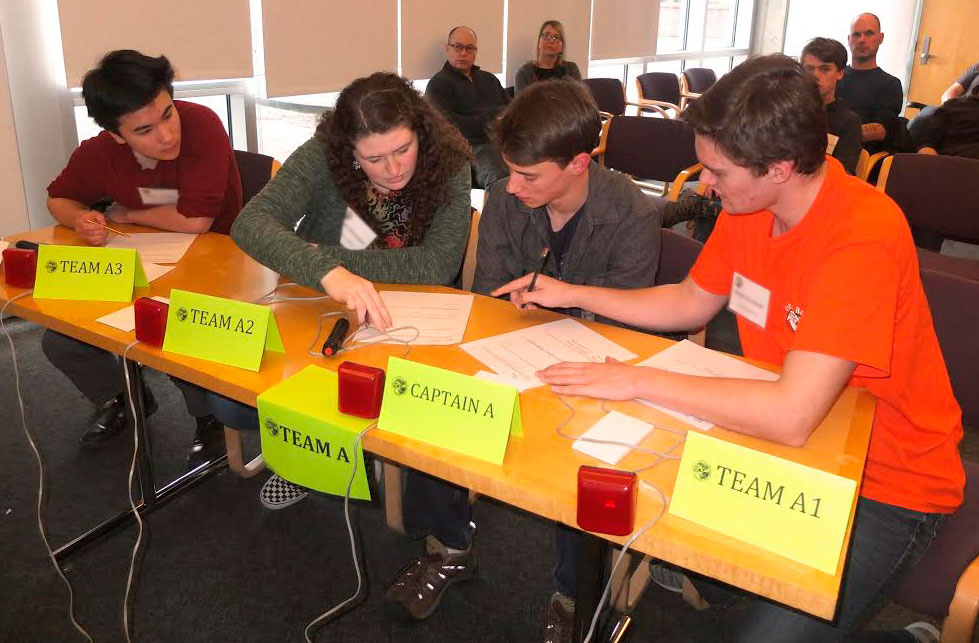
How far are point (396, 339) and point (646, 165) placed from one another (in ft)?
9.70

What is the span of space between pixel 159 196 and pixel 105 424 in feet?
2.55

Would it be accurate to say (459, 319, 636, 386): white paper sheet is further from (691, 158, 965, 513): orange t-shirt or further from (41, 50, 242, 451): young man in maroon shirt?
(41, 50, 242, 451): young man in maroon shirt

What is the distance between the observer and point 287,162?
6.23ft

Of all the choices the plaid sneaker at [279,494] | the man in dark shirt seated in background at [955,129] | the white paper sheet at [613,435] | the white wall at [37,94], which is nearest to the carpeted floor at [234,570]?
the plaid sneaker at [279,494]

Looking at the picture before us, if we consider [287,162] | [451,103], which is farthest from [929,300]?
[451,103]

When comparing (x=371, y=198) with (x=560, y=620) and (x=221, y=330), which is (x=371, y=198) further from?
(x=560, y=620)

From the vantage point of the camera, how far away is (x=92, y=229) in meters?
1.96

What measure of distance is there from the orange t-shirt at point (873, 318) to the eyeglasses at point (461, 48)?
149 inches

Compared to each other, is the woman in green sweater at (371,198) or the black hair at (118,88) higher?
the black hair at (118,88)

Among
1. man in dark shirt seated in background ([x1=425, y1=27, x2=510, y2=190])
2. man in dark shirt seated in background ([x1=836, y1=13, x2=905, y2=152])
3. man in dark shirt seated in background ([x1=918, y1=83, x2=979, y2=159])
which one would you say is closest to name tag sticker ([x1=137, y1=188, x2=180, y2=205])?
man in dark shirt seated in background ([x1=425, y1=27, x2=510, y2=190])

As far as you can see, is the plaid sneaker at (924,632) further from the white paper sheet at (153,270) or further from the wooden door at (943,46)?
the wooden door at (943,46)

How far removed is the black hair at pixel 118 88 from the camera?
1.95 meters

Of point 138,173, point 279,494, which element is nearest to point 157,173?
point 138,173

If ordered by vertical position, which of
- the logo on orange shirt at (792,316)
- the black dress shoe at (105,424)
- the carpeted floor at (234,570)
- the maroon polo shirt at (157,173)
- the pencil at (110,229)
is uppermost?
the maroon polo shirt at (157,173)
